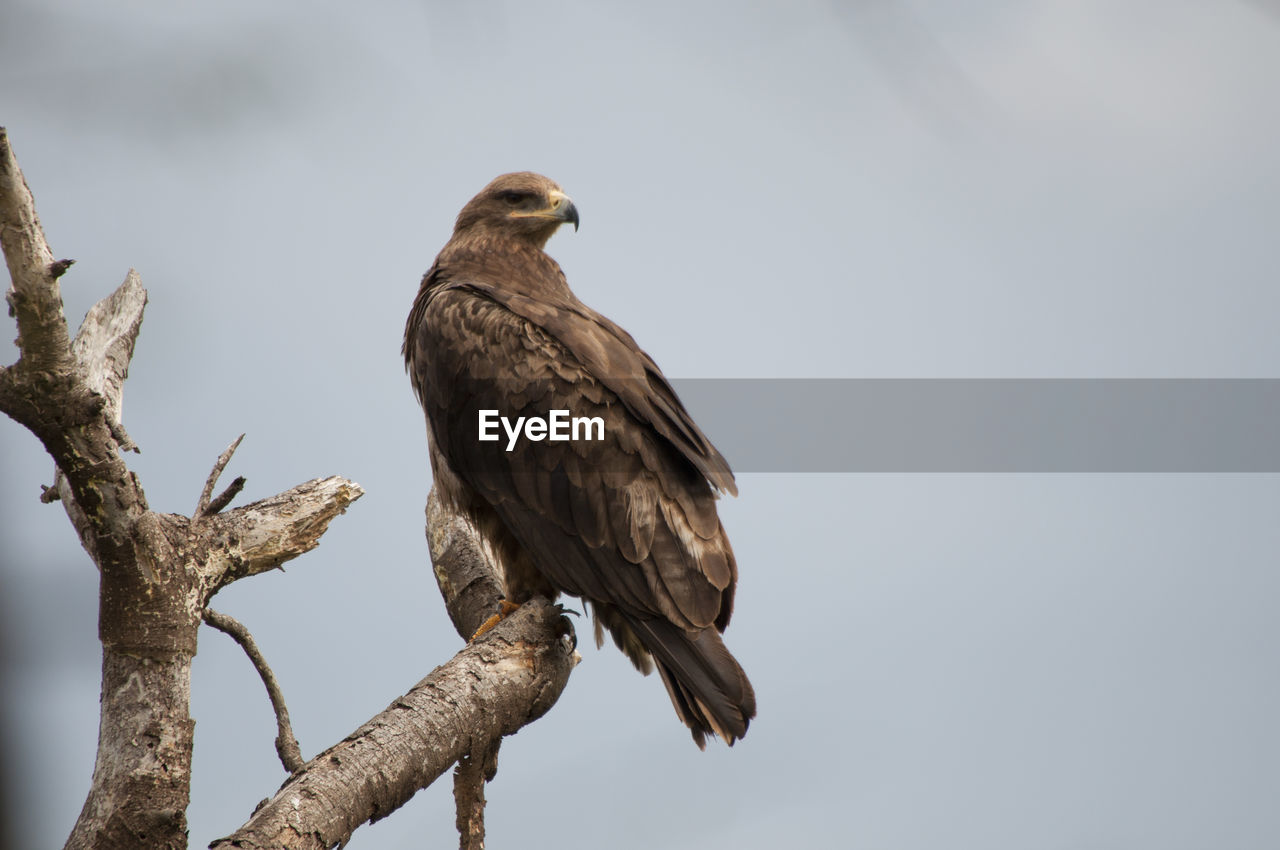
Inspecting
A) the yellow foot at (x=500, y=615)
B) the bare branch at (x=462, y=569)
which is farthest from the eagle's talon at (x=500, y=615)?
the bare branch at (x=462, y=569)

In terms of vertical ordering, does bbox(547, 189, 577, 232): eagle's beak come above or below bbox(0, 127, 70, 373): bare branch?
above

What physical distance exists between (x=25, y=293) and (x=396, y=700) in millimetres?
1496

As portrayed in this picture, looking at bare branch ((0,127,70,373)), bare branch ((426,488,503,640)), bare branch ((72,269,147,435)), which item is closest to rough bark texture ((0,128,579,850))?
bare branch ((0,127,70,373))

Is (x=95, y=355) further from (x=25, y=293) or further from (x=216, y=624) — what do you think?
(x=25, y=293)

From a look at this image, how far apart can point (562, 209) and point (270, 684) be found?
246 centimetres

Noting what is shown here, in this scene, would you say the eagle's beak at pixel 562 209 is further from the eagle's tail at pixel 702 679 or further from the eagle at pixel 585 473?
the eagle's tail at pixel 702 679

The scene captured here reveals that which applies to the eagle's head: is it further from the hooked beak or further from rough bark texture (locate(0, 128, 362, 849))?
rough bark texture (locate(0, 128, 362, 849))

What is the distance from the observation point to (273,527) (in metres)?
3.75

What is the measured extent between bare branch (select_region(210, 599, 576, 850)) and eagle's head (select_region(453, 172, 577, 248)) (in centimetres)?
193

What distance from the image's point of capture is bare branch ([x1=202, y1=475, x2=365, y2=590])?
356cm

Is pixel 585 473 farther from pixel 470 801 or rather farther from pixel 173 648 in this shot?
pixel 173 648

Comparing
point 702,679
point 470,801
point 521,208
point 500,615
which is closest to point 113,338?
point 500,615

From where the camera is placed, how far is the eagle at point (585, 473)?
423cm

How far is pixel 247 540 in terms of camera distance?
3.64 meters
